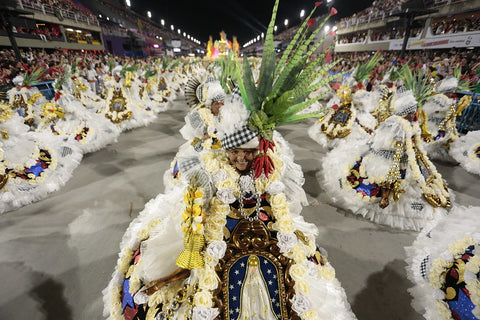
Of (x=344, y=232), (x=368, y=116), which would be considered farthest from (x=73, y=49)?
(x=344, y=232)

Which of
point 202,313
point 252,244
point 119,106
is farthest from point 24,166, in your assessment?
point 252,244

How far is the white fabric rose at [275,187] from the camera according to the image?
1.62 meters

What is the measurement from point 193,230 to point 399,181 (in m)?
3.40

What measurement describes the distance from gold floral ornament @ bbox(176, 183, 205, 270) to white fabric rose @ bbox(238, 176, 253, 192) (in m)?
0.31

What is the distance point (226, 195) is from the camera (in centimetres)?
158

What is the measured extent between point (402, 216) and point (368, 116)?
12.5 ft

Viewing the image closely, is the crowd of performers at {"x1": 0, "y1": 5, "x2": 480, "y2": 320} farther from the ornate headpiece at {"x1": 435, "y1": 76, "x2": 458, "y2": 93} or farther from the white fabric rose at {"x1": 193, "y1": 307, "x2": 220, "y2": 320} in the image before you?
the ornate headpiece at {"x1": 435, "y1": 76, "x2": 458, "y2": 93}

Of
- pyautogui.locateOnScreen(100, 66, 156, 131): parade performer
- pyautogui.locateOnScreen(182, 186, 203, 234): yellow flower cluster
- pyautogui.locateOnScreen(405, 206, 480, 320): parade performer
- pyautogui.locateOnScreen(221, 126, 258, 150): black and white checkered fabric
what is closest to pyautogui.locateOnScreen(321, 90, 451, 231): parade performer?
pyautogui.locateOnScreen(405, 206, 480, 320): parade performer

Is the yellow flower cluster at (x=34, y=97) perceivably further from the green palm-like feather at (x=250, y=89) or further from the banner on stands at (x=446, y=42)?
the banner on stands at (x=446, y=42)

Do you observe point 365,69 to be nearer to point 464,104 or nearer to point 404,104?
point 464,104

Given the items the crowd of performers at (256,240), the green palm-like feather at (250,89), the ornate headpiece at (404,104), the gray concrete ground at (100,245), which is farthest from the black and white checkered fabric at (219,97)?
the ornate headpiece at (404,104)

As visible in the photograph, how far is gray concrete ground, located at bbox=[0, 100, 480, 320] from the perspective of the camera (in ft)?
7.84

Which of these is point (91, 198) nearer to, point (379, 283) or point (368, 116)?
point (379, 283)

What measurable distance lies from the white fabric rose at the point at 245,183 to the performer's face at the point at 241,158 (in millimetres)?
75
